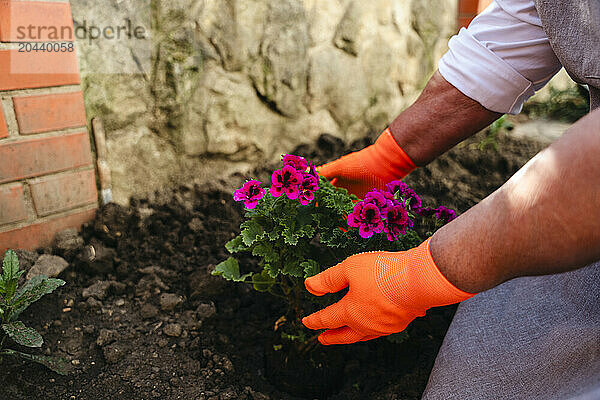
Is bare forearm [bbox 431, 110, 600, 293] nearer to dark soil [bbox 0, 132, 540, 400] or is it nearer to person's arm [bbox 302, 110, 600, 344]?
person's arm [bbox 302, 110, 600, 344]

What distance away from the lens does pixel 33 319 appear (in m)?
1.48

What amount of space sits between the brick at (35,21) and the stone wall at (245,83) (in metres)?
0.06

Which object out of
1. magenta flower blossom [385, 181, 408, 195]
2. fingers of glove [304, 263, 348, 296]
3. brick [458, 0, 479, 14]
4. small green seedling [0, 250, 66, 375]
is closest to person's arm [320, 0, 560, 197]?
magenta flower blossom [385, 181, 408, 195]

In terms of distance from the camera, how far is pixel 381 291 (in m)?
1.13

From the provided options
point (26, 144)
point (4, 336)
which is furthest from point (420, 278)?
point (26, 144)

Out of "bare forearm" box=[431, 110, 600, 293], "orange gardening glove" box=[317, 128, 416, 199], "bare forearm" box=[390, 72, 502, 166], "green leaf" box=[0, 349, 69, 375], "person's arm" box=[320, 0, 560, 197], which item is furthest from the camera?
"orange gardening glove" box=[317, 128, 416, 199]

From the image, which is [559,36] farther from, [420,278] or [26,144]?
[26,144]

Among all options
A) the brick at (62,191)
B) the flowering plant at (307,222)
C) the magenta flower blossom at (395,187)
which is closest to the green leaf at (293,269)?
the flowering plant at (307,222)

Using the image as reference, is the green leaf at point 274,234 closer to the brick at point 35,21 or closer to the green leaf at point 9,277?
the green leaf at point 9,277

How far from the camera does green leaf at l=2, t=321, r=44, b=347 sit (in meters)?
1.29

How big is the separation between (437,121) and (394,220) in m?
0.45

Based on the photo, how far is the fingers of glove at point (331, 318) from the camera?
1212 millimetres

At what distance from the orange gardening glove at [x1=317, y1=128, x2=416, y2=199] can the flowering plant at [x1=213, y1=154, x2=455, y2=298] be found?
0.77 ft

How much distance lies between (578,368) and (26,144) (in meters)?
1.52
